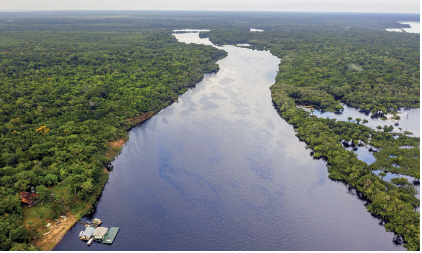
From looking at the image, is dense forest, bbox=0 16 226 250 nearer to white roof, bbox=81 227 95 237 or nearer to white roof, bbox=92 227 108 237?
white roof, bbox=81 227 95 237

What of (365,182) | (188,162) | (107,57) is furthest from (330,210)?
(107,57)

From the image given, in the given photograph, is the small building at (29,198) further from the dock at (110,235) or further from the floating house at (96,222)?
the dock at (110,235)

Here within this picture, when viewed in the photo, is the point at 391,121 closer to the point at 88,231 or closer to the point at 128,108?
the point at 128,108

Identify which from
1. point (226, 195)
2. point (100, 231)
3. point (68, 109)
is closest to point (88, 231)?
point (100, 231)

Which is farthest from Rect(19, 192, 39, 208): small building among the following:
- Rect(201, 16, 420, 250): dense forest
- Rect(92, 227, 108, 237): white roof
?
Rect(201, 16, 420, 250): dense forest

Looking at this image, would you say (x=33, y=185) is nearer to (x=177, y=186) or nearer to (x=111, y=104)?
(x=177, y=186)
